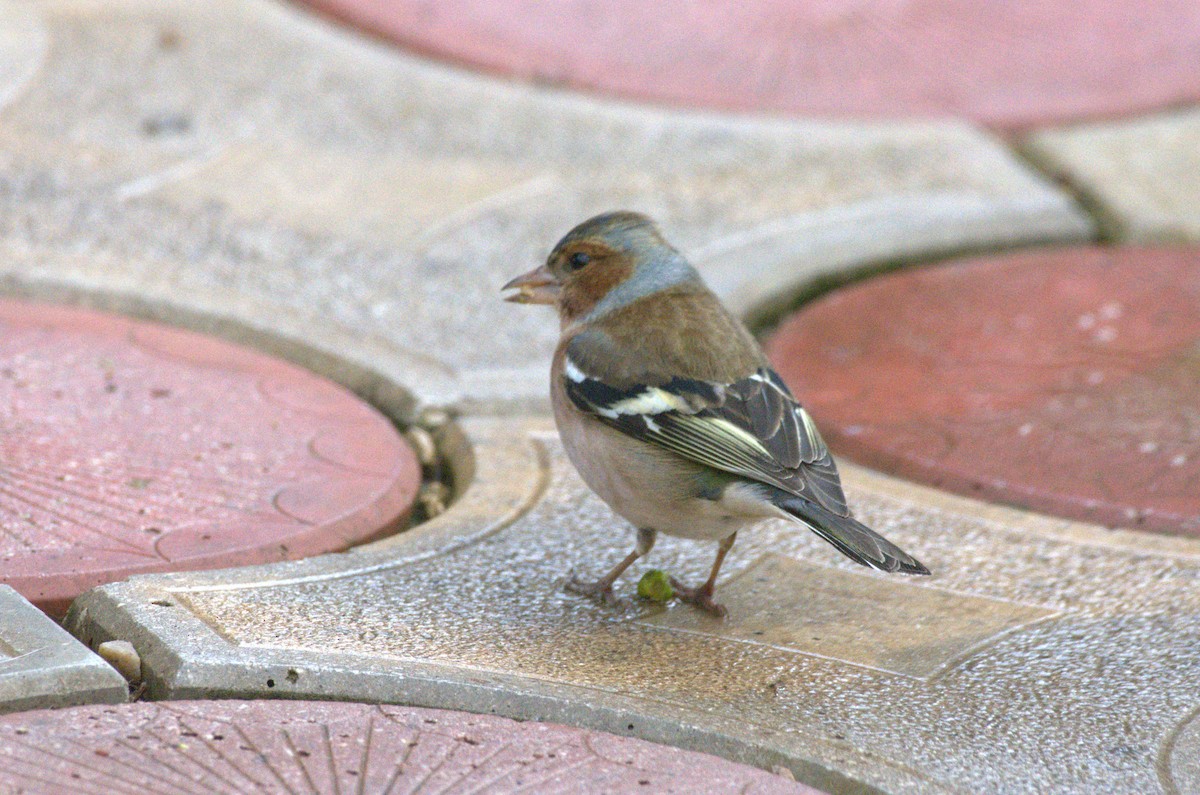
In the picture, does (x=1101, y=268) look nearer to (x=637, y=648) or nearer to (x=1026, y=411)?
(x=1026, y=411)

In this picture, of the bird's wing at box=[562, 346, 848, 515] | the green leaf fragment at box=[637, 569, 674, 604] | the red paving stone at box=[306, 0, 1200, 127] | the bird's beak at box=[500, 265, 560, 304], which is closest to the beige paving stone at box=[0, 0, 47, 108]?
the red paving stone at box=[306, 0, 1200, 127]

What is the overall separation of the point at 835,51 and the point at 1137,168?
1522 mm

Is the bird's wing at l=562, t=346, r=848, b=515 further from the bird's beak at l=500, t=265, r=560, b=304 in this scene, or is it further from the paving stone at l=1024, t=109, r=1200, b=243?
the paving stone at l=1024, t=109, r=1200, b=243

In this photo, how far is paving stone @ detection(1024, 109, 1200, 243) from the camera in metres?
6.02

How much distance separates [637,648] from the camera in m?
3.23

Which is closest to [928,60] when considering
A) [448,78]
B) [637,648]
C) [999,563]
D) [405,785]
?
[448,78]

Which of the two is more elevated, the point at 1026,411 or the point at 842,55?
the point at 842,55

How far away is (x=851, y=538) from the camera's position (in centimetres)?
306

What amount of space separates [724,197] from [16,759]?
4077 mm

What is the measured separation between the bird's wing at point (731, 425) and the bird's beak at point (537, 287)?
24.1 inches

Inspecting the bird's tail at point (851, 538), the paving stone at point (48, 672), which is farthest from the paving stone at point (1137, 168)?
the paving stone at point (48, 672)

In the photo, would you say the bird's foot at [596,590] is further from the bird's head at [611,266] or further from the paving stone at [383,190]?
the paving stone at [383,190]

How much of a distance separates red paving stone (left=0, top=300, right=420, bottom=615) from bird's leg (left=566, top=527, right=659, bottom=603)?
0.55m

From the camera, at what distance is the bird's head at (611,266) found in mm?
3902
